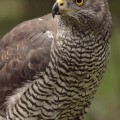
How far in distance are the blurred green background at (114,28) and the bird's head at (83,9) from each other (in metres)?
3.45

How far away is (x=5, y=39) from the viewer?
22.7ft

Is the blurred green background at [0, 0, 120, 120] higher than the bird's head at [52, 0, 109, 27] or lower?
lower

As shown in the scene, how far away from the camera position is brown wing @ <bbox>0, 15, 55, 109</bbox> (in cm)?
645

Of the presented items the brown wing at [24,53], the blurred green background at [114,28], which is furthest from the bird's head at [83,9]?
the blurred green background at [114,28]

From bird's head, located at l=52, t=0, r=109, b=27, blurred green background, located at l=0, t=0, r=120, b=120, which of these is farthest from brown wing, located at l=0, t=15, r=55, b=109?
blurred green background, located at l=0, t=0, r=120, b=120

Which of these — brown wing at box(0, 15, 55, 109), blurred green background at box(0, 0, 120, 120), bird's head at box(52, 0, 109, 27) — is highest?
bird's head at box(52, 0, 109, 27)

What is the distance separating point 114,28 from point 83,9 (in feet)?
12.3

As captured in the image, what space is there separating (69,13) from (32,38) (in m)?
0.74

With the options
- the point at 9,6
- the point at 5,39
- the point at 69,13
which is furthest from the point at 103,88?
the point at 69,13

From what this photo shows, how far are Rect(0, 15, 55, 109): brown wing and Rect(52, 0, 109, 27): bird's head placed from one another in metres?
0.51

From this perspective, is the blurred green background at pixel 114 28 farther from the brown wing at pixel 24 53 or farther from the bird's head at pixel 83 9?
the bird's head at pixel 83 9

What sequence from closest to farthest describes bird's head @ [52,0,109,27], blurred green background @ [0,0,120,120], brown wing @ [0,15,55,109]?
bird's head @ [52,0,109,27]
brown wing @ [0,15,55,109]
blurred green background @ [0,0,120,120]

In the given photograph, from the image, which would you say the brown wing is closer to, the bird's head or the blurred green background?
the bird's head

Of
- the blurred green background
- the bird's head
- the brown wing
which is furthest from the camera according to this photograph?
the blurred green background
